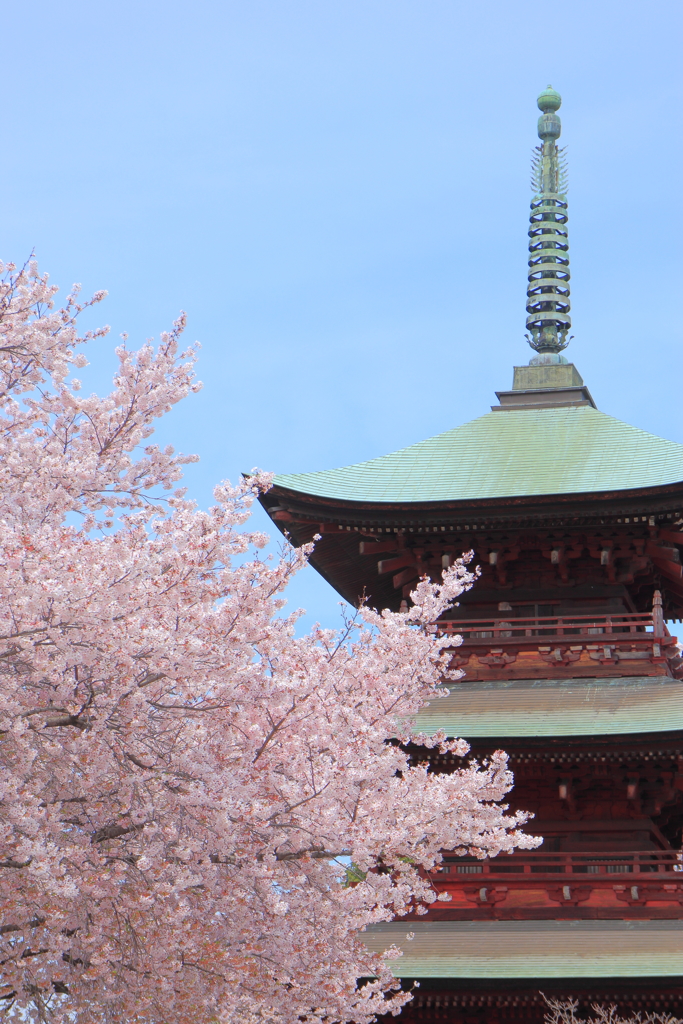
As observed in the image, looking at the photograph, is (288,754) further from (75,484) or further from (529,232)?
(529,232)

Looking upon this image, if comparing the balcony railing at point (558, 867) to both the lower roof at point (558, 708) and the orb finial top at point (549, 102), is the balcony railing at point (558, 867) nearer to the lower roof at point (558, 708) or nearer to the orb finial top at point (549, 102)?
the lower roof at point (558, 708)

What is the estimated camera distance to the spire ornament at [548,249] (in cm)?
2519

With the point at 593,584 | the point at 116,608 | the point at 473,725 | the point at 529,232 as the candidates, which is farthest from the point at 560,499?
the point at 116,608

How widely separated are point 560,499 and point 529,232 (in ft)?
29.9

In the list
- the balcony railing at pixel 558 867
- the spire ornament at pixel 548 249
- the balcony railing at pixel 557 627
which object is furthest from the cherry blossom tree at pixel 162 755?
the spire ornament at pixel 548 249

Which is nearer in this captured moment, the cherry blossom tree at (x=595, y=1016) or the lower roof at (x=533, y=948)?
the cherry blossom tree at (x=595, y=1016)

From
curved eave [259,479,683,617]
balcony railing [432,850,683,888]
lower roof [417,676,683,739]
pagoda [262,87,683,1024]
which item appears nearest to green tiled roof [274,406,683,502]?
pagoda [262,87,683,1024]

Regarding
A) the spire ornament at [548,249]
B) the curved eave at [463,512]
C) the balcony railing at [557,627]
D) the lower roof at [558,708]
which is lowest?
the lower roof at [558,708]

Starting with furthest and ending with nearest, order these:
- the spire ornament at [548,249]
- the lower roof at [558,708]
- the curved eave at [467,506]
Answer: the spire ornament at [548,249] → the curved eave at [467,506] → the lower roof at [558,708]

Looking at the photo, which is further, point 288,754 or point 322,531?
point 322,531

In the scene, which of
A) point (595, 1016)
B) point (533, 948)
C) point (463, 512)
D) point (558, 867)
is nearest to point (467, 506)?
point (463, 512)

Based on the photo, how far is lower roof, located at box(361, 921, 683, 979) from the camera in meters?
15.5

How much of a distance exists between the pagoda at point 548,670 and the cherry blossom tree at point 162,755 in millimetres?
4994

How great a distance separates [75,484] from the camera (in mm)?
10586
